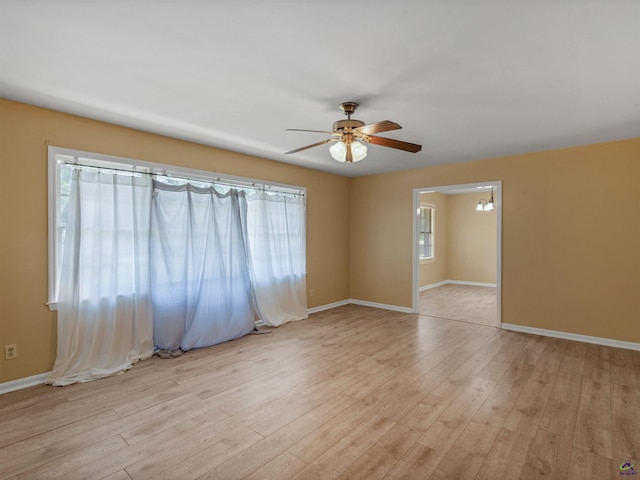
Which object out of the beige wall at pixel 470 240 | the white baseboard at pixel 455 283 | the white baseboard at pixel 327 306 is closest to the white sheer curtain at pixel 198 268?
the white baseboard at pixel 327 306

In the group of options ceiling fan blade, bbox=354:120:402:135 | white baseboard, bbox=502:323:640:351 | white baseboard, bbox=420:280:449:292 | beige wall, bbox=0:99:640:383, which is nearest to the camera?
ceiling fan blade, bbox=354:120:402:135

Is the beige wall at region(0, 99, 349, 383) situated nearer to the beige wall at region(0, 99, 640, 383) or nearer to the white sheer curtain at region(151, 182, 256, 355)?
the beige wall at region(0, 99, 640, 383)

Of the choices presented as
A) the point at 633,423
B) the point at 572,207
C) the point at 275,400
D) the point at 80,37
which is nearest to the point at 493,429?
the point at 633,423

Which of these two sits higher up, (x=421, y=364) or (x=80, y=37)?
(x=80, y=37)

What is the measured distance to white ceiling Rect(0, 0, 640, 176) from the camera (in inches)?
66.1

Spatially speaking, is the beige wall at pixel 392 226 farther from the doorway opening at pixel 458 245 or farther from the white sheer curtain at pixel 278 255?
the doorway opening at pixel 458 245

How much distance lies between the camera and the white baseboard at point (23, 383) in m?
2.77

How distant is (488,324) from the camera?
4.86 meters

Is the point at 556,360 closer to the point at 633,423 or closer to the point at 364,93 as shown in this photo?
the point at 633,423

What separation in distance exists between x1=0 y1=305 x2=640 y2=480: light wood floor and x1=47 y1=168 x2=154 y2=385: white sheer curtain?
247 millimetres

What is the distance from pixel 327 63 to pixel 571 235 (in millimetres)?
3968

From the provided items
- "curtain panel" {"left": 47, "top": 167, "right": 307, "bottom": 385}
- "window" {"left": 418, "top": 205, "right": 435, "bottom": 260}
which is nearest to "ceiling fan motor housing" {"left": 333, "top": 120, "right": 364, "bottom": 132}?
"curtain panel" {"left": 47, "top": 167, "right": 307, "bottom": 385}

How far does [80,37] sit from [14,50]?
537mm

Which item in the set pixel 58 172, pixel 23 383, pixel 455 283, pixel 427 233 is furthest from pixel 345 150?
pixel 455 283
